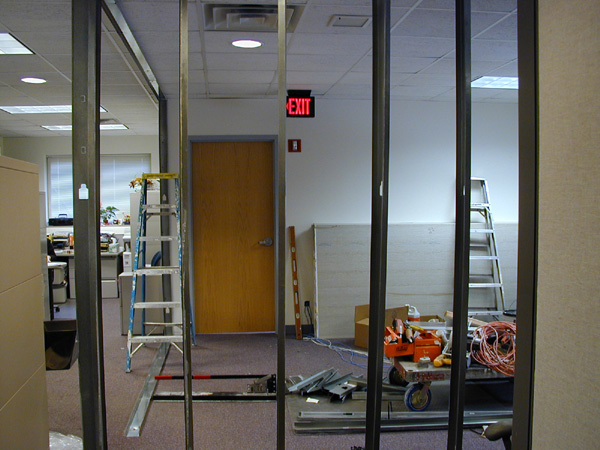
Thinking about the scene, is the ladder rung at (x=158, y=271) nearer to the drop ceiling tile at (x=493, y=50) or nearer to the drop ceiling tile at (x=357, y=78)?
the drop ceiling tile at (x=357, y=78)

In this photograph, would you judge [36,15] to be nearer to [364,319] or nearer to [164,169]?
[164,169]

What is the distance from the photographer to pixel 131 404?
2811mm

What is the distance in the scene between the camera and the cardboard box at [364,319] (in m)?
3.71

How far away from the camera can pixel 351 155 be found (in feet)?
14.3

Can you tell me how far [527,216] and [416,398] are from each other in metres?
1.94

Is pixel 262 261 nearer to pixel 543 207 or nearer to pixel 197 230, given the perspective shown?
pixel 197 230

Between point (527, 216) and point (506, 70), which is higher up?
point (506, 70)

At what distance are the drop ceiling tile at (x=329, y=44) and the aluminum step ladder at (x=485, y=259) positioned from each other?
83.9 inches

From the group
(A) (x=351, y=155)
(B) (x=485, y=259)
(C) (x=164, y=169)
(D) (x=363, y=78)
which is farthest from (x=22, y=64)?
(B) (x=485, y=259)

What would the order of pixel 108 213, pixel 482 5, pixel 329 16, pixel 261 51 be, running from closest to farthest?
1. pixel 482 5
2. pixel 329 16
3. pixel 261 51
4. pixel 108 213

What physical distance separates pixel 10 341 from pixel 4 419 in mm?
222

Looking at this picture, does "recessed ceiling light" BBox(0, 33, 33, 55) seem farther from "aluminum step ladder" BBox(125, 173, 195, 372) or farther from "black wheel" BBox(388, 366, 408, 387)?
"black wheel" BBox(388, 366, 408, 387)

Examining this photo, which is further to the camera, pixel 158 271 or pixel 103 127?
pixel 103 127

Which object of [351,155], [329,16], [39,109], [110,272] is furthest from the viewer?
[110,272]
